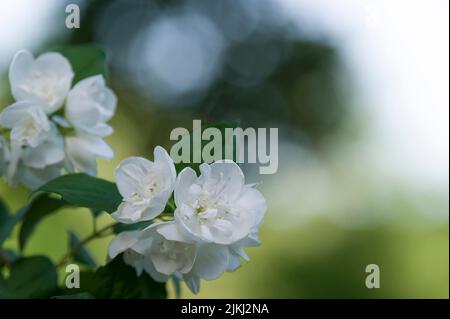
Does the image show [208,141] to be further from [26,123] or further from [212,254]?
[26,123]

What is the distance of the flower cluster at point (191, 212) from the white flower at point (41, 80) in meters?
0.19

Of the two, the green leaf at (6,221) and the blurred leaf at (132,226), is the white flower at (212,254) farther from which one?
the green leaf at (6,221)

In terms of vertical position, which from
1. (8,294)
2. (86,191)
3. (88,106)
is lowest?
(8,294)

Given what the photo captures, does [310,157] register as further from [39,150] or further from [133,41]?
[39,150]

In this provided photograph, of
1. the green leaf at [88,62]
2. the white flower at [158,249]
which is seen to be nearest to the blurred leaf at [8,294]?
the white flower at [158,249]

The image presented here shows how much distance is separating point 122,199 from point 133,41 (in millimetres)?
4955

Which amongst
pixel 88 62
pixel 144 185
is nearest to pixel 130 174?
pixel 144 185

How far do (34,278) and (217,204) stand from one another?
26 cm

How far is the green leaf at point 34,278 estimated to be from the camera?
67cm

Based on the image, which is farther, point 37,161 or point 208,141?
point 37,161

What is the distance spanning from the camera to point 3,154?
2.27 ft

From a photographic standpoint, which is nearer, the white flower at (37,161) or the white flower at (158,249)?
the white flower at (158,249)

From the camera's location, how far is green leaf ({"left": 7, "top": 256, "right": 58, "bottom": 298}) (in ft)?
2.20
